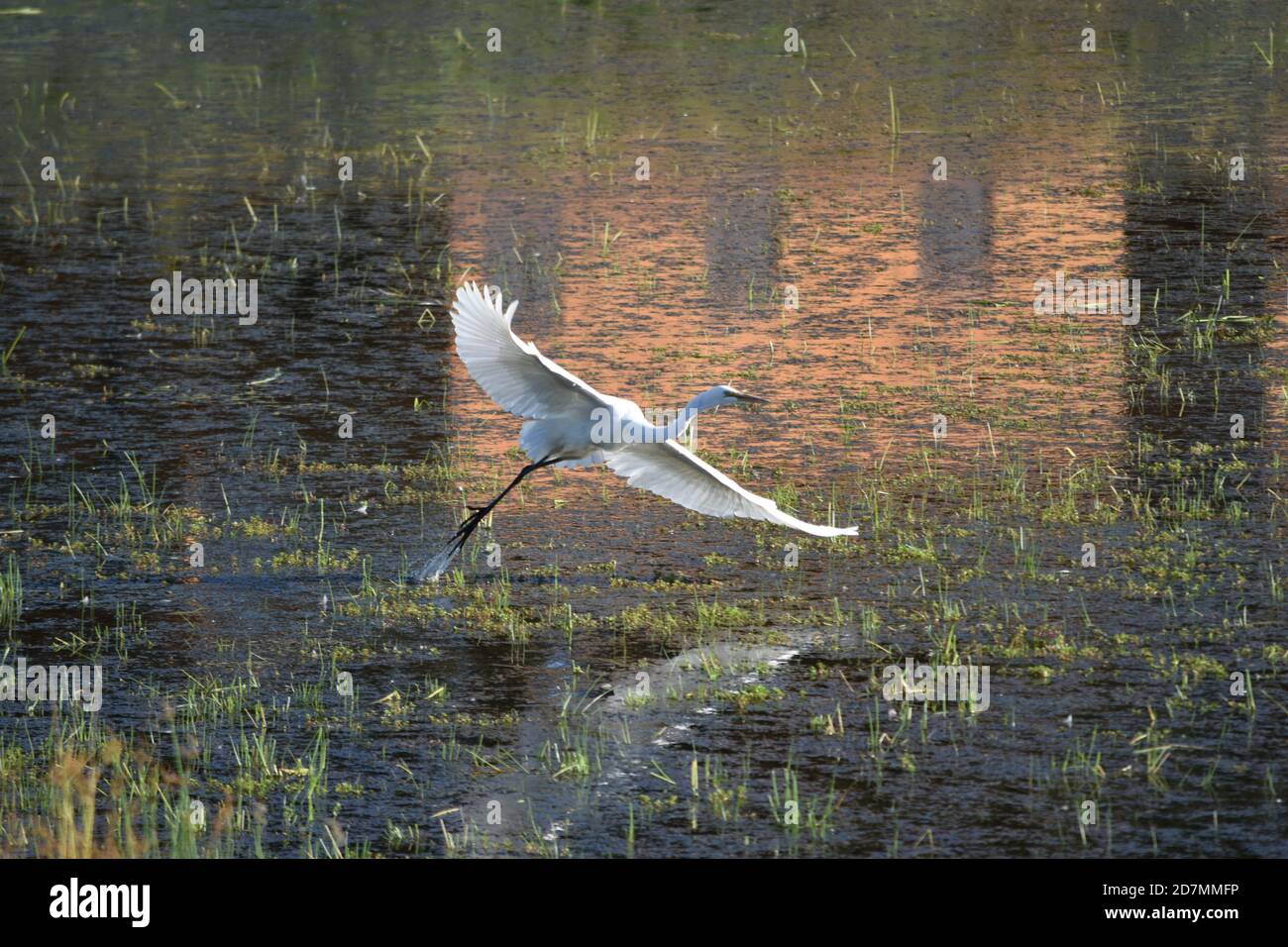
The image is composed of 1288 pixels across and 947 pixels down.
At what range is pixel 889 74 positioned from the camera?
21.8m

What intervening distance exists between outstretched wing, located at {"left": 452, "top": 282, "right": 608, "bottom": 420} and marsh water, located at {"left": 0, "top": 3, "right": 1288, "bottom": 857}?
0.77 m

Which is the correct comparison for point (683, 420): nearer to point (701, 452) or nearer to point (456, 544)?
point (456, 544)

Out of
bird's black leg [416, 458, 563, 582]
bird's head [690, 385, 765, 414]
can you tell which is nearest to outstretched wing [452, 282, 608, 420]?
bird's black leg [416, 458, 563, 582]

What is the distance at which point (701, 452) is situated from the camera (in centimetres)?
1057

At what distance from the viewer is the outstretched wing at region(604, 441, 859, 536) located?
8.35 metres

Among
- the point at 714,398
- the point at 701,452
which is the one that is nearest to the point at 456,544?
the point at 714,398

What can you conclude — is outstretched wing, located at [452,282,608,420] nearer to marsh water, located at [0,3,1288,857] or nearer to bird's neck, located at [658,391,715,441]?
bird's neck, located at [658,391,715,441]

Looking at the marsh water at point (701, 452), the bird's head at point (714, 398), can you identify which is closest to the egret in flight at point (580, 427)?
the bird's head at point (714, 398)

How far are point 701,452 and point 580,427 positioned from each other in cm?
205

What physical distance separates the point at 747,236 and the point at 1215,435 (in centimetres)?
567

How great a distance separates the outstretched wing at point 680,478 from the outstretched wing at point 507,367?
0.30 metres

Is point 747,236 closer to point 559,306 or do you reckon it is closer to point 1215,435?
point 559,306

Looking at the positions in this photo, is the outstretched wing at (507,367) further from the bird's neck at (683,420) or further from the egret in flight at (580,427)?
the bird's neck at (683,420)
